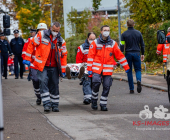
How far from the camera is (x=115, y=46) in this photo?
8.95 m

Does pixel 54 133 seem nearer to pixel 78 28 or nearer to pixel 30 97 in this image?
pixel 30 97

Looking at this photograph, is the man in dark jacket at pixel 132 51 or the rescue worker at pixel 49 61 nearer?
the rescue worker at pixel 49 61

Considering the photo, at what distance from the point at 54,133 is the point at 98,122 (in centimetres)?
113

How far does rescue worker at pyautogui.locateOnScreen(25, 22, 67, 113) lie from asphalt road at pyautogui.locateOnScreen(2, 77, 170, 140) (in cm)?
36

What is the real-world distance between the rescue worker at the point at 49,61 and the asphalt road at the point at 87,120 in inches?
14.3

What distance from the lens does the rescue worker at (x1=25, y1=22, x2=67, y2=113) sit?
A: 865 cm

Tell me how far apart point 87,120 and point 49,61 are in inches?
73.1

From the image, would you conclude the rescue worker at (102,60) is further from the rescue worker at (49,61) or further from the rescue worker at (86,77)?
the rescue worker at (86,77)

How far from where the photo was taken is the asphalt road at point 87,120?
6.27m

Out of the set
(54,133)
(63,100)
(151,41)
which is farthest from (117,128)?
(151,41)

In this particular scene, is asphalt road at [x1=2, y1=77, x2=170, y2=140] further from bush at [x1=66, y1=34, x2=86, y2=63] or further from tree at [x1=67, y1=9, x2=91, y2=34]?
tree at [x1=67, y1=9, x2=91, y2=34]

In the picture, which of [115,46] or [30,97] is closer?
[115,46]

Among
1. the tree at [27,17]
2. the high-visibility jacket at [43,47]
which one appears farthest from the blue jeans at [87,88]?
the tree at [27,17]

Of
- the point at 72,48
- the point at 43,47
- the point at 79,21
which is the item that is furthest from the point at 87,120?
the point at 79,21
